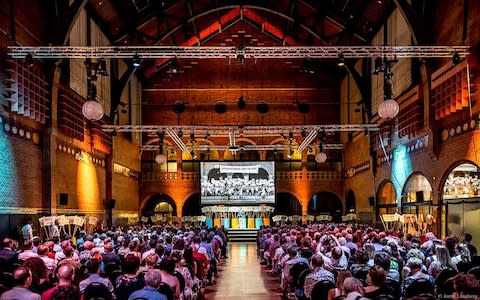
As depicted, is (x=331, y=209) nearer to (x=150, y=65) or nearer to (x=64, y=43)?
(x=150, y=65)

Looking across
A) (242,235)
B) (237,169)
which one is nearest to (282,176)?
(237,169)

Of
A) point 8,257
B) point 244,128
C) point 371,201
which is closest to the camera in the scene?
point 8,257

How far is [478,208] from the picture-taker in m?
15.6

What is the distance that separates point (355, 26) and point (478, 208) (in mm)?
12597

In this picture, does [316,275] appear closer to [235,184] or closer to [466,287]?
[466,287]

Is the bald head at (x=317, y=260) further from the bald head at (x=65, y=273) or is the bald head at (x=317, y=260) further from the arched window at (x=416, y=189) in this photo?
the arched window at (x=416, y=189)

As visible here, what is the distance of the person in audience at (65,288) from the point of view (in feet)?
17.2

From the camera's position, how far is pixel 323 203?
122 feet

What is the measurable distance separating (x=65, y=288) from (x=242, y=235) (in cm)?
2717

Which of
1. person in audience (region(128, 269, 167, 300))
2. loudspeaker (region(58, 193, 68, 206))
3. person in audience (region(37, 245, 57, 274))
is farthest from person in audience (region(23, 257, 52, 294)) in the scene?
loudspeaker (region(58, 193, 68, 206))

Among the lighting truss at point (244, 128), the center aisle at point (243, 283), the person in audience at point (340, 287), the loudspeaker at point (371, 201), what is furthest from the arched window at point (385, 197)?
the person in audience at point (340, 287)

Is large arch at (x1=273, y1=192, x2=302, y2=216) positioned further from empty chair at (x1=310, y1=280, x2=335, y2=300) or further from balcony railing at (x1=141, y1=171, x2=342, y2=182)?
empty chair at (x1=310, y1=280, x2=335, y2=300)

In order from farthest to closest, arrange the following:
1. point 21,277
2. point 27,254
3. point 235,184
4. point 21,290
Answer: point 235,184, point 27,254, point 21,277, point 21,290

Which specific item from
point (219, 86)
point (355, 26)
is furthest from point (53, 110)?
point (219, 86)
